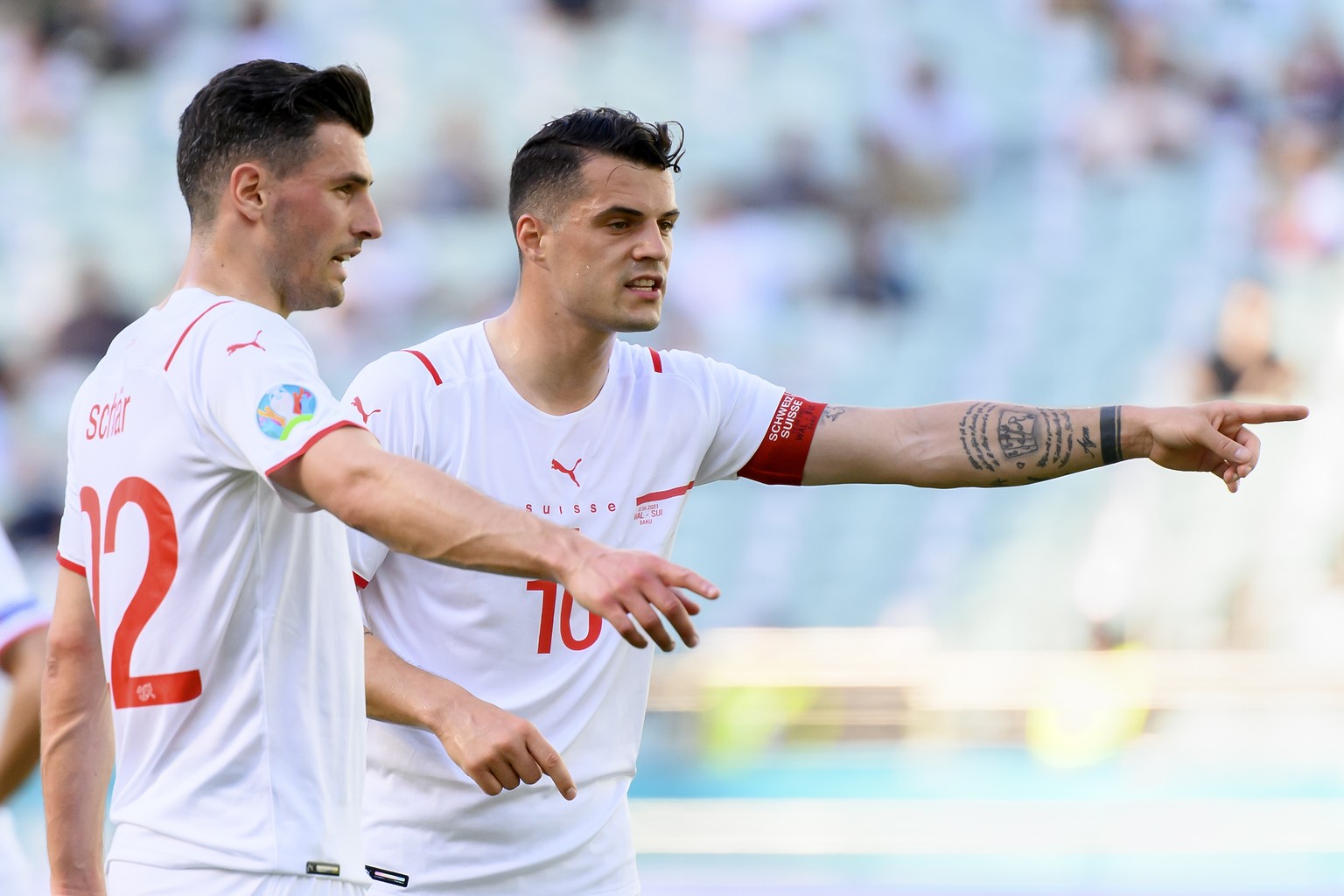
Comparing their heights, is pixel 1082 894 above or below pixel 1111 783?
below

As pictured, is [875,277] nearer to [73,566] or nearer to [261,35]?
[261,35]

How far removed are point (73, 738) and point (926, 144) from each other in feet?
23.9

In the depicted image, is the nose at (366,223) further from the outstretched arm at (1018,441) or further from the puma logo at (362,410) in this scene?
the outstretched arm at (1018,441)

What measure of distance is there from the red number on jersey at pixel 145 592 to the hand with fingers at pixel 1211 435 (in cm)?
191

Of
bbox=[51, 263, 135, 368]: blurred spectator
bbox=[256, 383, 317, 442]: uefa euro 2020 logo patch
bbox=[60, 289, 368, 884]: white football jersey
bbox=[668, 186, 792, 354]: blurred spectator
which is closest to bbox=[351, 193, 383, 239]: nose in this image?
bbox=[60, 289, 368, 884]: white football jersey

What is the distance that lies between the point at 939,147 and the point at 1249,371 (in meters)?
2.12

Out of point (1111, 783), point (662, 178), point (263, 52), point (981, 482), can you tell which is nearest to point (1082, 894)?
point (1111, 783)

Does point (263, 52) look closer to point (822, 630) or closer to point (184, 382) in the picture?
point (822, 630)

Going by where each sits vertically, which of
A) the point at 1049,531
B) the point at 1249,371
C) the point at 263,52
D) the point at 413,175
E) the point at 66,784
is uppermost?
the point at 263,52

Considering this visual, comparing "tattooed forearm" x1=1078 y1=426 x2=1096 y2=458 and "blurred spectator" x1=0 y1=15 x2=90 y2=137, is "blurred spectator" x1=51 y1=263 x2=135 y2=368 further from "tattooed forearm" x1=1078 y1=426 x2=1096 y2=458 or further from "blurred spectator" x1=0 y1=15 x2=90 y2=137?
"tattooed forearm" x1=1078 y1=426 x2=1096 y2=458

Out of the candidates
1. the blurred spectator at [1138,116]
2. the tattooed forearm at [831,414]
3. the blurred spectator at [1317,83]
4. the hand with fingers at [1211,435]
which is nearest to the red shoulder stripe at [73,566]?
the tattooed forearm at [831,414]

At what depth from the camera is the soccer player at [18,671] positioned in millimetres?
2689

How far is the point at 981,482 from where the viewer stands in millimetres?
3312

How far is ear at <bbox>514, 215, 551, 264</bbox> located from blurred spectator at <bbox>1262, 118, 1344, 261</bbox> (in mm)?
6260
